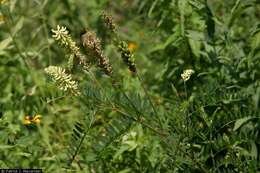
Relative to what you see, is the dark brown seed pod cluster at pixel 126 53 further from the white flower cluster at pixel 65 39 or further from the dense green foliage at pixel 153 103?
the white flower cluster at pixel 65 39

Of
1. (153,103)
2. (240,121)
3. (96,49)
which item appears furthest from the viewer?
(240,121)

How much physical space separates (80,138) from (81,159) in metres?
0.69

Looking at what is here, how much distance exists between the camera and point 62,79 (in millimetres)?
1707

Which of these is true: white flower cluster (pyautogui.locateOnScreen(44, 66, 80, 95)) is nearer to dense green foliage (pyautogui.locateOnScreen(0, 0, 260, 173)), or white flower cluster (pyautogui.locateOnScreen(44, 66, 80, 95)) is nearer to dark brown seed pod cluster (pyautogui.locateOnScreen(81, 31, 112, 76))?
dense green foliage (pyautogui.locateOnScreen(0, 0, 260, 173))

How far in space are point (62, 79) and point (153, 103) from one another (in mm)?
477

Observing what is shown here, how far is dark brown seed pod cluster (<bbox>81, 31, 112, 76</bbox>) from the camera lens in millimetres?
1675

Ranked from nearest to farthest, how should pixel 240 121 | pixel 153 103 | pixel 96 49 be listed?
pixel 96 49 → pixel 153 103 → pixel 240 121

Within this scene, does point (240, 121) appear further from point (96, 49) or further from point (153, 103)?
point (96, 49)

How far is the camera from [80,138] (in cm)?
198

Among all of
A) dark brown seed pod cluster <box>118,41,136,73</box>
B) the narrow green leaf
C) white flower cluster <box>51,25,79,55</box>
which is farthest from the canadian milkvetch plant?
the narrow green leaf

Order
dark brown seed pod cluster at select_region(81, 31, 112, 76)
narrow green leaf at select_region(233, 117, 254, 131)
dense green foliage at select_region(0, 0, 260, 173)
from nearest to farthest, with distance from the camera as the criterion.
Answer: dark brown seed pod cluster at select_region(81, 31, 112, 76), dense green foliage at select_region(0, 0, 260, 173), narrow green leaf at select_region(233, 117, 254, 131)

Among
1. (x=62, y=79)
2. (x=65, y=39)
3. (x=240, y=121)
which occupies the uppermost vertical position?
(x=65, y=39)

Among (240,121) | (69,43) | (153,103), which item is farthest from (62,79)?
(240,121)

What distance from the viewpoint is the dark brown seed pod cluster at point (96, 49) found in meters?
1.67
